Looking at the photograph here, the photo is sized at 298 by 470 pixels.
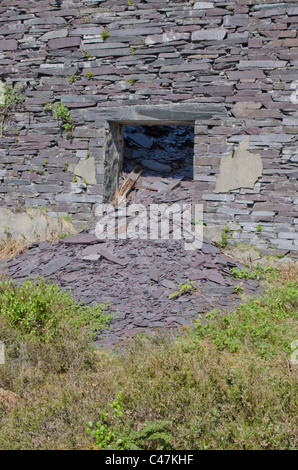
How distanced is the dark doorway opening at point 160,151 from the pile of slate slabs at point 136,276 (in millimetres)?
2178

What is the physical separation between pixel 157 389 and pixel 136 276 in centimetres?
245

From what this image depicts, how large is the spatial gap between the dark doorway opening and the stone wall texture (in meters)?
0.91

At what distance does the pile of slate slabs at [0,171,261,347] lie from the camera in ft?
16.6

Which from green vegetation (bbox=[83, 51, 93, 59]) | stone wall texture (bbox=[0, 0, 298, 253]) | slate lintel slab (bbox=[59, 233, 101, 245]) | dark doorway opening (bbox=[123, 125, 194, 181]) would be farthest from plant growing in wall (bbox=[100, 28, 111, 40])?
slate lintel slab (bbox=[59, 233, 101, 245])

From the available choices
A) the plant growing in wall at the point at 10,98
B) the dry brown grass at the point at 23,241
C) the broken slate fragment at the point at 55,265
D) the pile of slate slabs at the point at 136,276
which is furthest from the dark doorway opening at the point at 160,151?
the broken slate fragment at the point at 55,265

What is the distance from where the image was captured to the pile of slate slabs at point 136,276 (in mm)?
5062

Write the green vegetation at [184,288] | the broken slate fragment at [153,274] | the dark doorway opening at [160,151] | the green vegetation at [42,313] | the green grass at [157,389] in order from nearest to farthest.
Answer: the green grass at [157,389] < the green vegetation at [42,313] < the green vegetation at [184,288] < the broken slate fragment at [153,274] < the dark doorway opening at [160,151]

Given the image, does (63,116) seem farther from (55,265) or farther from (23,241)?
(55,265)

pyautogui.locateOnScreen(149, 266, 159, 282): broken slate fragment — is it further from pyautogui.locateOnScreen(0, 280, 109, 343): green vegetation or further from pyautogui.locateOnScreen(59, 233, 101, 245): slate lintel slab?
pyautogui.locateOnScreen(59, 233, 101, 245): slate lintel slab

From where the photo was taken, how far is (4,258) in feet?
21.6

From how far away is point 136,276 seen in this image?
5.70 meters

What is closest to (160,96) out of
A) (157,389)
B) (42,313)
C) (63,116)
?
(63,116)

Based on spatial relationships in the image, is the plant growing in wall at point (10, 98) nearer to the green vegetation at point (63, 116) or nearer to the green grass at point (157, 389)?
the green vegetation at point (63, 116)
